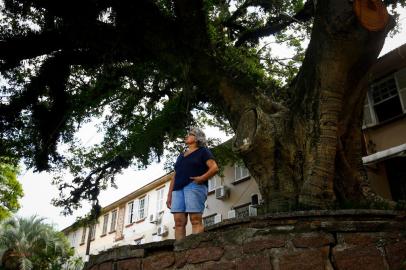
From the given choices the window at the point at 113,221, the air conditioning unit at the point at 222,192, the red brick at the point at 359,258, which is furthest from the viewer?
the window at the point at 113,221

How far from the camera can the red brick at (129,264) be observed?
4.84 m

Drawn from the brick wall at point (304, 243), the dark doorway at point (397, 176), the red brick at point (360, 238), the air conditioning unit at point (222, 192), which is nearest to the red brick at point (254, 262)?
the brick wall at point (304, 243)

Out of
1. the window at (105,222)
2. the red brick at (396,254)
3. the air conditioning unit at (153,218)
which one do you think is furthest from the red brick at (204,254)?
the window at (105,222)

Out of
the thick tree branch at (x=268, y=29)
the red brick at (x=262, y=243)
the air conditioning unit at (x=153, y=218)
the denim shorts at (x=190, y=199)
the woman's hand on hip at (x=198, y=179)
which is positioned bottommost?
the red brick at (x=262, y=243)

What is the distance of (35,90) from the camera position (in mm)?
8727

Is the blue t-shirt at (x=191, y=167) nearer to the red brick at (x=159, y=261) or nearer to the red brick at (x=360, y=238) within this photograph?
the red brick at (x=159, y=261)

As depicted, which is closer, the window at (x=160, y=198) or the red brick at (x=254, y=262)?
the red brick at (x=254, y=262)

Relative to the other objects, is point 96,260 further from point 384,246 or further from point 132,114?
point 132,114

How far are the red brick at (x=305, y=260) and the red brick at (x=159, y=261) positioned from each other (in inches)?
53.1

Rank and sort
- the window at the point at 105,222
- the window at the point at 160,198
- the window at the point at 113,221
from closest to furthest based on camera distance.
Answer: the window at the point at 160,198
the window at the point at 113,221
the window at the point at 105,222

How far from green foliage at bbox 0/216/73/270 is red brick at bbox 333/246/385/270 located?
24352 millimetres

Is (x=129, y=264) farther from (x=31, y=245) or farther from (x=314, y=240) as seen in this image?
(x=31, y=245)

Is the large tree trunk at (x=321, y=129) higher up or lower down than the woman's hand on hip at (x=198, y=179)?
higher up

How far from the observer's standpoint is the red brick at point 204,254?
14.0ft
